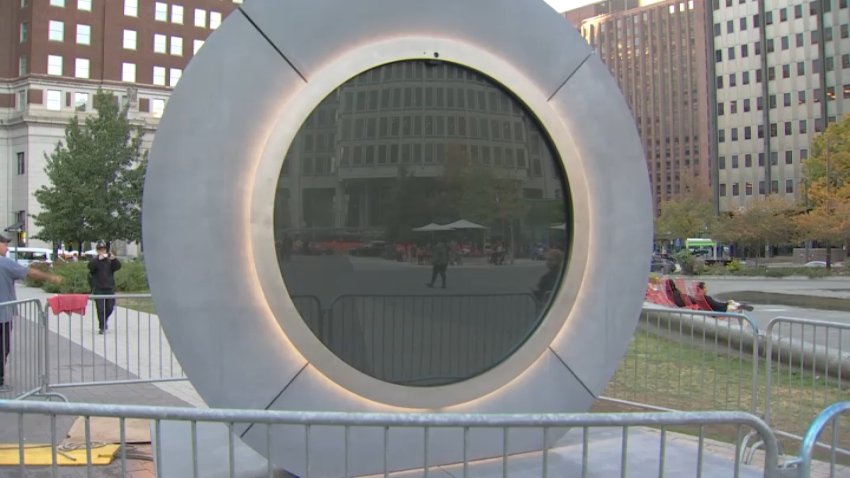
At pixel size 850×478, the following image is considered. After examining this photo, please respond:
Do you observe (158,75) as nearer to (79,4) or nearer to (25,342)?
(79,4)

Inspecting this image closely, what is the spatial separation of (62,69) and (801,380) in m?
68.4

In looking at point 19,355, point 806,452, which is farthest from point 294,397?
point 19,355

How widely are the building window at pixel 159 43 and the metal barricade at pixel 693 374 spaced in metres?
64.6

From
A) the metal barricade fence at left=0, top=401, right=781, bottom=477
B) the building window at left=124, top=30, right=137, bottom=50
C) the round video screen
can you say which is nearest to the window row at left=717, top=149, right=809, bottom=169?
the building window at left=124, top=30, right=137, bottom=50

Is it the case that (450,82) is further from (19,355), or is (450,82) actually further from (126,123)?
(126,123)

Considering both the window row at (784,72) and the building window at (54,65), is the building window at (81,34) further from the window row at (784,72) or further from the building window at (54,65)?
the window row at (784,72)

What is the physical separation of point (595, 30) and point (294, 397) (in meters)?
178

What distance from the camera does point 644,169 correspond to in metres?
4.70

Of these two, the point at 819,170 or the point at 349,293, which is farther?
the point at 819,170

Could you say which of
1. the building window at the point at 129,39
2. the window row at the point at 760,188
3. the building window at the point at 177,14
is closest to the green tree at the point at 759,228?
the window row at the point at 760,188

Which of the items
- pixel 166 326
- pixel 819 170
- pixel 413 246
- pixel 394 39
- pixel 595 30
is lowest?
pixel 166 326

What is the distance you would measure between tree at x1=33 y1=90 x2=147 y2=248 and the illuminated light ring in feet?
129

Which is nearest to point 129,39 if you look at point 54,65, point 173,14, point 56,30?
point 173,14

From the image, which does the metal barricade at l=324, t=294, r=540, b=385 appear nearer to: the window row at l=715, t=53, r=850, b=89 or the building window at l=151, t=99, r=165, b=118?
the building window at l=151, t=99, r=165, b=118
